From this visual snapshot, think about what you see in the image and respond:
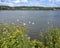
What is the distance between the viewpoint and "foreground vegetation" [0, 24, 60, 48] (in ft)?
13.7

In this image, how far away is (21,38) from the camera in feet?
13.8

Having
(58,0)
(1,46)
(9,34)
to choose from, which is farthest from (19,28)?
(58,0)

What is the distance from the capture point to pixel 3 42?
14.0 ft

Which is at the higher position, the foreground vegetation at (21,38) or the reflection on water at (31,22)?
the foreground vegetation at (21,38)

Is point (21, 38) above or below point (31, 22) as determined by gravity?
above

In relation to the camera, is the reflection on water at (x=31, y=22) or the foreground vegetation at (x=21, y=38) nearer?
the foreground vegetation at (x=21, y=38)

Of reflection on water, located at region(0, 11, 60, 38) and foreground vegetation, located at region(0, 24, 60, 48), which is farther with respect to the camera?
reflection on water, located at region(0, 11, 60, 38)

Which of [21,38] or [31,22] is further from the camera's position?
[31,22]

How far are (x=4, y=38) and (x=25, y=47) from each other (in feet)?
1.43

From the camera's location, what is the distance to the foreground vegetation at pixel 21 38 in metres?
4.17

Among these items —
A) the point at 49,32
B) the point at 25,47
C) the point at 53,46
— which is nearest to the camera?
the point at 25,47

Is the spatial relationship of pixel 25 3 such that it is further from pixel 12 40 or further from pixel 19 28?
pixel 12 40

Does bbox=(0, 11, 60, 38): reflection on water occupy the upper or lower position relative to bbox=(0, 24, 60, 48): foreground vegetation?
lower

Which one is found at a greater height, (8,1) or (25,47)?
(8,1)
